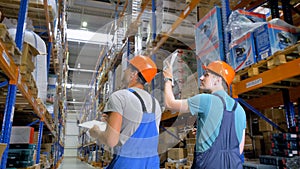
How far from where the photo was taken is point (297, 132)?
2703mm

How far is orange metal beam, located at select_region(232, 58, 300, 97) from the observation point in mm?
2293

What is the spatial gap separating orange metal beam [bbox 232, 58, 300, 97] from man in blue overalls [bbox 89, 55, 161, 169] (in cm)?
141

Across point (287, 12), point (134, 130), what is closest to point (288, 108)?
point (287, 12)

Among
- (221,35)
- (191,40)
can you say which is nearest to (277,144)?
(221,35)

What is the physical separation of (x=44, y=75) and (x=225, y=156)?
301cm

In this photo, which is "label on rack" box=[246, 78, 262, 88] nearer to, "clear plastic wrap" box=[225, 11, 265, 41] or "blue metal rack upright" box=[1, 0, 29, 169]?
"clear plastic wrap" box=[225, 11, 265, 41]

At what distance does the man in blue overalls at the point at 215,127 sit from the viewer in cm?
185

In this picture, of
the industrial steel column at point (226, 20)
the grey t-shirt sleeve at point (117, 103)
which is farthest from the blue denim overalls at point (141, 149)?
the industrial steel column at point (226, 20)

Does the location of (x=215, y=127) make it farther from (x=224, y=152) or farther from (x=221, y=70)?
(x=221, y=70)

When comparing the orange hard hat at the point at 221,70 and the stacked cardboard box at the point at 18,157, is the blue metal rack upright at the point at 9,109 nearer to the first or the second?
the stacked cardboard box at the point at 18,157

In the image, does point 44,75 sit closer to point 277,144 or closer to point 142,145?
point 142,145

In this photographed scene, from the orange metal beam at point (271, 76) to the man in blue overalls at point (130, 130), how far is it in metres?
Result: 1.41

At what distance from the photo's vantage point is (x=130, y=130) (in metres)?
1.77

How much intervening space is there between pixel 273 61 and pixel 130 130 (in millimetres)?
1697
